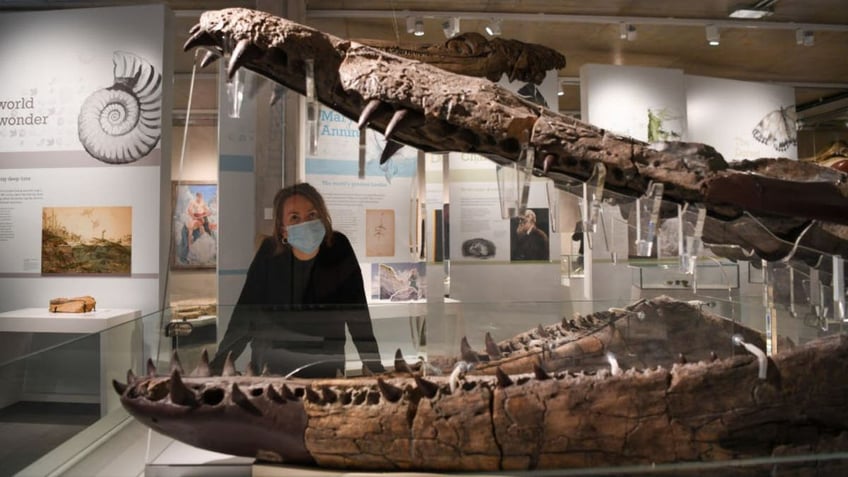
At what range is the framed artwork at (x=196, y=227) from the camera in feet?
8.36

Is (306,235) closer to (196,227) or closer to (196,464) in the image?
(196,227)

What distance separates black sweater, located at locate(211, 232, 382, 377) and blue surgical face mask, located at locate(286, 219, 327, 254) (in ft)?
0.14

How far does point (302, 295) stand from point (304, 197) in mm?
419

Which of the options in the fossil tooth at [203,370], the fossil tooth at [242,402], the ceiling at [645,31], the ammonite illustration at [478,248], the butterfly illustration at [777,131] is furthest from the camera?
the butterfly illustration at [777,131]

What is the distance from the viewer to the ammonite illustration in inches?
168

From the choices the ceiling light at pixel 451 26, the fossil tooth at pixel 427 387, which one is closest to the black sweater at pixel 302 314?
the fossil tooth at pixel 427 387

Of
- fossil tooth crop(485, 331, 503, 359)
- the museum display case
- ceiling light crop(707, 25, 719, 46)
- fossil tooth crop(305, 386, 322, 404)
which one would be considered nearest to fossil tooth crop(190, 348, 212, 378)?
the museum display case

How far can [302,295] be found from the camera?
2.48 meters

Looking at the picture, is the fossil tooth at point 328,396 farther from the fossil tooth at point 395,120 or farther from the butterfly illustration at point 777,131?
the butterfly illustration at point 777,131

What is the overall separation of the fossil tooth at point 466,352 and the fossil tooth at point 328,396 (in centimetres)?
66

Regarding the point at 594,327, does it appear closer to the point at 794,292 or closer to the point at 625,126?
the point at 794,292

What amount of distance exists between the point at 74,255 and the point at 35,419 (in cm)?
248

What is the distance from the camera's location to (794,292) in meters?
2.14

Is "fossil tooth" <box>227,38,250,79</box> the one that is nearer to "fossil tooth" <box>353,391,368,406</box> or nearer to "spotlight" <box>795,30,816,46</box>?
"fossil tooth" <box>353,391,368,406</box>
